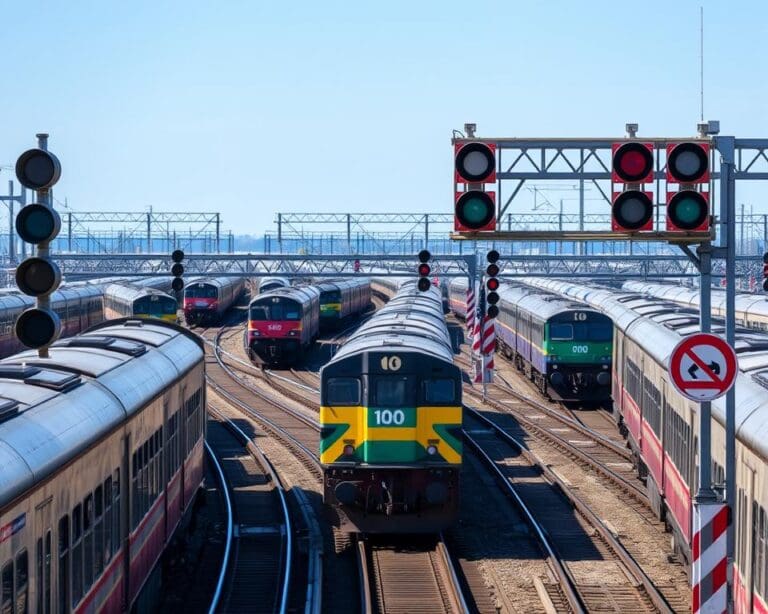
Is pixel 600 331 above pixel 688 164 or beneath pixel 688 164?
beneath

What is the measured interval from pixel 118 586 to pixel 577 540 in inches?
359

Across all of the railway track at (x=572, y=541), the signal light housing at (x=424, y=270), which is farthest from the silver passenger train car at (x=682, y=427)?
the signal light housing at (x=424, y=270)

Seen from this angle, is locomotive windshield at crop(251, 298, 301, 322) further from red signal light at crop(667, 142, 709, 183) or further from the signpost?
the signpost

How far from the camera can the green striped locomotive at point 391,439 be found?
1756 cm

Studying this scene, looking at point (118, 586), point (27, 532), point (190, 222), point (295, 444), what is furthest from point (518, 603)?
point (190, 222)

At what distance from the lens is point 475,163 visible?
1056 cm

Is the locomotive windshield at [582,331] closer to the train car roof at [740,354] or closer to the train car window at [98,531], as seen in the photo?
the train car roof at [740,354]

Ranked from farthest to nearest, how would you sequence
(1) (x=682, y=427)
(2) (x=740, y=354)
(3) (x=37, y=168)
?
(1) (x=682, y=427) → (2) (x=740, y=354) → (3) (x=37, y=168)

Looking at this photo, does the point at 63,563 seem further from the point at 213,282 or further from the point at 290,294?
the point at 213,282

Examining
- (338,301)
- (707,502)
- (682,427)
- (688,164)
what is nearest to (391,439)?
(682,427)

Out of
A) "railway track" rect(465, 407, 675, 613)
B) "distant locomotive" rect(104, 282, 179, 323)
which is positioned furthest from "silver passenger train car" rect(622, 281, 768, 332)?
"distant locomotive" rect(104, 282, 179, 323)

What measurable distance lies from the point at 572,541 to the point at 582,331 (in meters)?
14.9

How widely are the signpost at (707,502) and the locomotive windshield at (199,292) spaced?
177ft

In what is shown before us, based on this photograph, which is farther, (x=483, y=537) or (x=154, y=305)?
(x=154, y=305)
